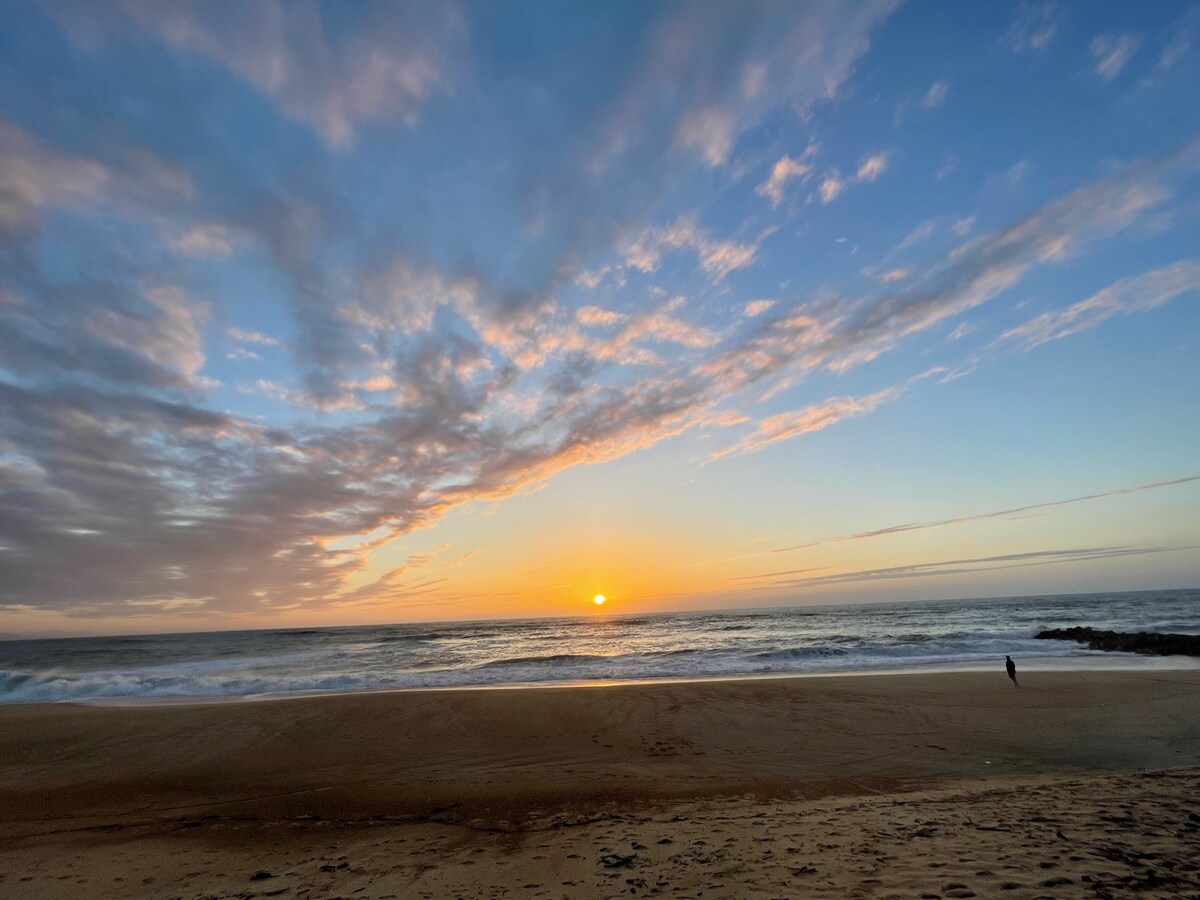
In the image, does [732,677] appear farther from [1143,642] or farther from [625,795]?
[1143,642]

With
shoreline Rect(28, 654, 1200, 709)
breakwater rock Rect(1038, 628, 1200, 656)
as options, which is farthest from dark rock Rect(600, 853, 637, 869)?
breakwater rock Rect(1038, 628, 1200, 656)

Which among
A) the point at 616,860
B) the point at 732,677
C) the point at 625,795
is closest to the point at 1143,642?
the point at 732,677

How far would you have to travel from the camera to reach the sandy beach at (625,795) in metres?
5.99

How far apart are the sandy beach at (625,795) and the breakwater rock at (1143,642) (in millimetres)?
10906

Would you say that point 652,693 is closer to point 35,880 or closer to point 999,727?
point 999,727

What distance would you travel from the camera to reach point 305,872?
267 inches

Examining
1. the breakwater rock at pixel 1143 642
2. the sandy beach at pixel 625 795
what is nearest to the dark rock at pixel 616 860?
the sandy beach at pixel 625 795

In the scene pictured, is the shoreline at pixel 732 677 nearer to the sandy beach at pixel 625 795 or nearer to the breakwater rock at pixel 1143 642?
the breakwater rock at pixel 1143 642

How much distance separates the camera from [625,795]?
31.1 feet

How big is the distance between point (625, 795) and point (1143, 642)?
33888mm

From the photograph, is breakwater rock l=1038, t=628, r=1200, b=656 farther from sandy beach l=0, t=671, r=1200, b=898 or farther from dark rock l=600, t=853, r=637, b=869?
dark rock l=600, t=853, r=637, b=869

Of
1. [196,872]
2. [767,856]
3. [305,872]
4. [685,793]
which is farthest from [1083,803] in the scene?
[196,872]

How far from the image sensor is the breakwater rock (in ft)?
86.8

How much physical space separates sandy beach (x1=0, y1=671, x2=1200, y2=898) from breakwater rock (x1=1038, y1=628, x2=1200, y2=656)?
1091 cm
